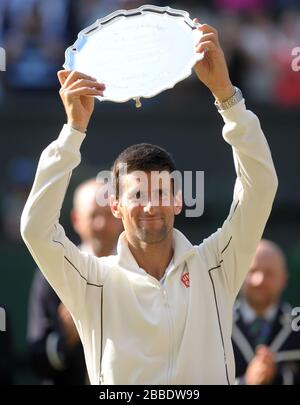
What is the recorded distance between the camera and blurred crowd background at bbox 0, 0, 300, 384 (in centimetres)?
977

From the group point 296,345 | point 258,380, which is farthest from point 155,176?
point 296,345

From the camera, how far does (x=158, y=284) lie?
15.3ft

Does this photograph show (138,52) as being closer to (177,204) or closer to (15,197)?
(177,204)

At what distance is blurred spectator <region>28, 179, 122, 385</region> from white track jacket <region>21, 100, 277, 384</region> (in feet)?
5.92

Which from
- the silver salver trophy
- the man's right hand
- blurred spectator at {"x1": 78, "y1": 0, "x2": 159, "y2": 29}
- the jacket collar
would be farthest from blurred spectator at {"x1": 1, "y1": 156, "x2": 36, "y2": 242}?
the man's right hand

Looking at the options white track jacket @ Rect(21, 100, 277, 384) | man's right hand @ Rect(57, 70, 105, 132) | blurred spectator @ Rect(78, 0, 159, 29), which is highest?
blurred spectator @ Rect(78, 0, 159, 29)

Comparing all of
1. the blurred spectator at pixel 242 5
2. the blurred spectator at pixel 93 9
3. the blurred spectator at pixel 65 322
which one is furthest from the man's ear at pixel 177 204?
the blurred spectator at pixel 242 5

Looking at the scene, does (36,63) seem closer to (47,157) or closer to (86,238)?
(86,238)

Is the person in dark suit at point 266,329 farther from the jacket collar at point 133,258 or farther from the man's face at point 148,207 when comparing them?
the man's face at point 148,207

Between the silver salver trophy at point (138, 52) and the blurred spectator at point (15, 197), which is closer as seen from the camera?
the silver salver trophy at point (138, 52)

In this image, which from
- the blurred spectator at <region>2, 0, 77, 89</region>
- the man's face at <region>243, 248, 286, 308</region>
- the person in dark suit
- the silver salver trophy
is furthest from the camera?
the blurred spectator at <region>2, 0, 77, 89</region>

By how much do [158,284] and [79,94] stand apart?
759 mm

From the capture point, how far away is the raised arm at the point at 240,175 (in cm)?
459

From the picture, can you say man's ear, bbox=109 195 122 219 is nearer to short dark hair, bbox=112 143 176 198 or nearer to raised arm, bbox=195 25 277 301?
short dark hair, bbox=112 143 176 198
